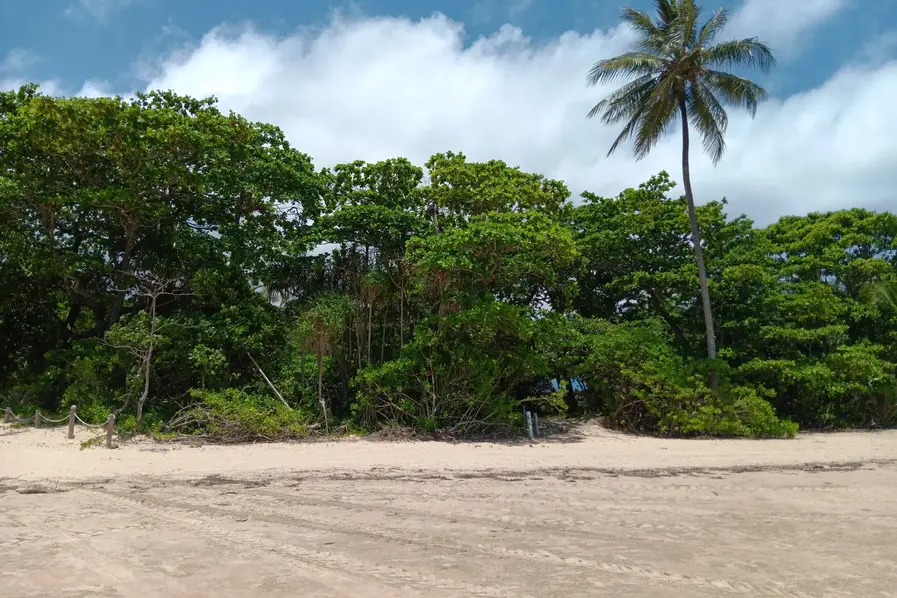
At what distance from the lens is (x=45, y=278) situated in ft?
61.1

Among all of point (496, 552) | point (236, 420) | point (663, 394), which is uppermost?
point (663, 394)

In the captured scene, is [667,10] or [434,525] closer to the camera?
[434,525]

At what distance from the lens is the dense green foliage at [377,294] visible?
1541 centimetres

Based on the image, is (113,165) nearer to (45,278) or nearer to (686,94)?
(45,278)

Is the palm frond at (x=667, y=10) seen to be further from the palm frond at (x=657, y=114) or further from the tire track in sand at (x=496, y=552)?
the tire track in sand at (x=496, y=552)

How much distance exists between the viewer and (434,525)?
6.63 meters

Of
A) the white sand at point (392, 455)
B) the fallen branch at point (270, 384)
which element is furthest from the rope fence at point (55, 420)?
the fallen branch at point (270, 384)

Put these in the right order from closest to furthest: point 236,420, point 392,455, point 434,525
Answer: point 434,525 → point 392,455 → point 236,420

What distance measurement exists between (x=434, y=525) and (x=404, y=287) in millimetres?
10112

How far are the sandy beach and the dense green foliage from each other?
3711 mm

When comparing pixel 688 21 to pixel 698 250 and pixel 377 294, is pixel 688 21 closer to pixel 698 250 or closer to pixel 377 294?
pixel 698 250

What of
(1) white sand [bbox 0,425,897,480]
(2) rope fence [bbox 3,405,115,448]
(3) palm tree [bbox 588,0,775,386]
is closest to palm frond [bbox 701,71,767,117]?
(3) palm tree [bbox 588,0,775,386]

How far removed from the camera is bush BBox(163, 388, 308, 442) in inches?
552

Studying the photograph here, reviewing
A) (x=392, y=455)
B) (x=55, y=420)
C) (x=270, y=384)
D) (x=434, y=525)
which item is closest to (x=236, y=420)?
(x=270, y=384)
